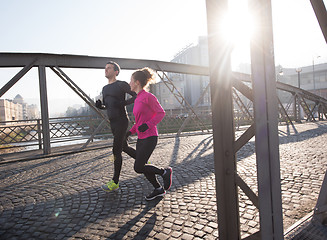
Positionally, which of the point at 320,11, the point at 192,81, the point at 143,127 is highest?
the point at 192,81

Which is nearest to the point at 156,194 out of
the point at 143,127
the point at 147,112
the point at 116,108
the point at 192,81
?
the point at 143,127

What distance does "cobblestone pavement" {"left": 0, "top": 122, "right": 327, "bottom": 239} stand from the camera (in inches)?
90.1

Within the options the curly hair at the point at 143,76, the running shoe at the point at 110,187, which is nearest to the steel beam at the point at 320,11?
the curly hair at the point at 143,76

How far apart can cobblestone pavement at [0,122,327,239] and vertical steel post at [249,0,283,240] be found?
75 cm

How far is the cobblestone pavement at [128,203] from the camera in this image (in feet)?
7.51

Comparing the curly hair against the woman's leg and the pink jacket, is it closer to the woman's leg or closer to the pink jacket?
the pink jacket

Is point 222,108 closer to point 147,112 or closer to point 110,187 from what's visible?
point 147,112

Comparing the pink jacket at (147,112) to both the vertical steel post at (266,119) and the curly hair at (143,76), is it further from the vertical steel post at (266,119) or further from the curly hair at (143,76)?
the vertical steel post at (266,119)

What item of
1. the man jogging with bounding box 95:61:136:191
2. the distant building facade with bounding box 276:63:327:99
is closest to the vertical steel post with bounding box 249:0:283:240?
the man jogging with bounding box 95:61:136:191

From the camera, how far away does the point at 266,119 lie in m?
1.45

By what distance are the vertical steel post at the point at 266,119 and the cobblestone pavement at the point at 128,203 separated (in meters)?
0.75

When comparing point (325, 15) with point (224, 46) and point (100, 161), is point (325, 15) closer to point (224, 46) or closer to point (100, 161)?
point (224, 46)

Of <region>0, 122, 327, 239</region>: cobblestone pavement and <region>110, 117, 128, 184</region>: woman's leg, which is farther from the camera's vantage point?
<region>110, 117, 128, 184</region>: woman's leg

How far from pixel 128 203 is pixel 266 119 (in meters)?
2.19
